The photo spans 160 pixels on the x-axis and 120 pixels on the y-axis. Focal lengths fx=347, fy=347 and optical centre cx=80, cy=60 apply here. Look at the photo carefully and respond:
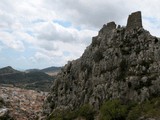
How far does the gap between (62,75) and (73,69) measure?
773 cm

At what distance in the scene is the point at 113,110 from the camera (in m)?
88.3

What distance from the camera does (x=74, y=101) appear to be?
362 ft

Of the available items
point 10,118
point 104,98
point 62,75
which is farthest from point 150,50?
point 10,118

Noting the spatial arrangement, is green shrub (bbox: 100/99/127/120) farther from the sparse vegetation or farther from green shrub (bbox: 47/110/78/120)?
the sparse vegetation

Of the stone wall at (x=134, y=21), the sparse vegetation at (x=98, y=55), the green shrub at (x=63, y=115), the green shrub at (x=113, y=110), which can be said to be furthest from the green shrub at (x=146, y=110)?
the green shrub at (x=63, y=115)

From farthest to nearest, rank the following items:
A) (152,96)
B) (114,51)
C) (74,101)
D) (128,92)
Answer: (74,101) → (114,51) → (128,92) → (152,96)

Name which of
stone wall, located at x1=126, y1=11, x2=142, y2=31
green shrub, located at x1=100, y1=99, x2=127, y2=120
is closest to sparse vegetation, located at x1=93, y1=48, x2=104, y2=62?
stone wall, located at x1=126, y1=11, x2=142, y2=31

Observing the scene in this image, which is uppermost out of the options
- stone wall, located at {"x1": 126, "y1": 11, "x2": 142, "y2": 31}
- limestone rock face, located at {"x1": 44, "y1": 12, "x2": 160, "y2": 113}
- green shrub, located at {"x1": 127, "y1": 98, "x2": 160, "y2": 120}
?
stone wall, located at {"x1": 126, "y1": 11, "x2": 142, "y2": 31}

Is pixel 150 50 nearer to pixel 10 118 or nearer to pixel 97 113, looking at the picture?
pixel 97 113

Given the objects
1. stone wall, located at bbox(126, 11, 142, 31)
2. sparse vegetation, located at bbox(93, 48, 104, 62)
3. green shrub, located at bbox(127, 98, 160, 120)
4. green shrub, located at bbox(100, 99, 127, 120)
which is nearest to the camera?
green shrub, located at bbox(127, 98, 160, 120)

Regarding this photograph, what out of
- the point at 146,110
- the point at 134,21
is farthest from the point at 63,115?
the point at 134,21

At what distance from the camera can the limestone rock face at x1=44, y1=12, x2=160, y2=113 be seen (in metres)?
88.5

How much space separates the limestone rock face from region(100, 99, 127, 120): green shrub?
2871 millimetres

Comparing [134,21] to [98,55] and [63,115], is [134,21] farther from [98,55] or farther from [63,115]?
[63,115]
